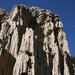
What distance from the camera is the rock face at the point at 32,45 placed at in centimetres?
2584

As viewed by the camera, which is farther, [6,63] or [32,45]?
[32,45]

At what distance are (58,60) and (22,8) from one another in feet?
40.6

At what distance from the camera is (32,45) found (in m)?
29.0

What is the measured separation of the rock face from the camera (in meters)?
25.8

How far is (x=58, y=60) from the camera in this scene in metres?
33.2

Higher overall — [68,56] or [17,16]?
[17,16]

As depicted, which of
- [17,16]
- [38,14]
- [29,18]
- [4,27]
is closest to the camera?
[4,27]

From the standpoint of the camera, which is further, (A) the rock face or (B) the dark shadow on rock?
(A) the rock face

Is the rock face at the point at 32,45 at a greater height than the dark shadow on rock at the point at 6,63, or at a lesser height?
greater

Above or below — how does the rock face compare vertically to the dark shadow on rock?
above

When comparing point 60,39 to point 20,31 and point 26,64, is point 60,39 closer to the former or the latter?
point 20,31

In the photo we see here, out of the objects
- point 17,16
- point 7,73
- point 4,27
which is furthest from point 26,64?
point 17,16

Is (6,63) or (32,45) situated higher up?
(32,45)

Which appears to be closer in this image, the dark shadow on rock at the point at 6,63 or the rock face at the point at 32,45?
the dark shadow on rock at the point at 6,63
